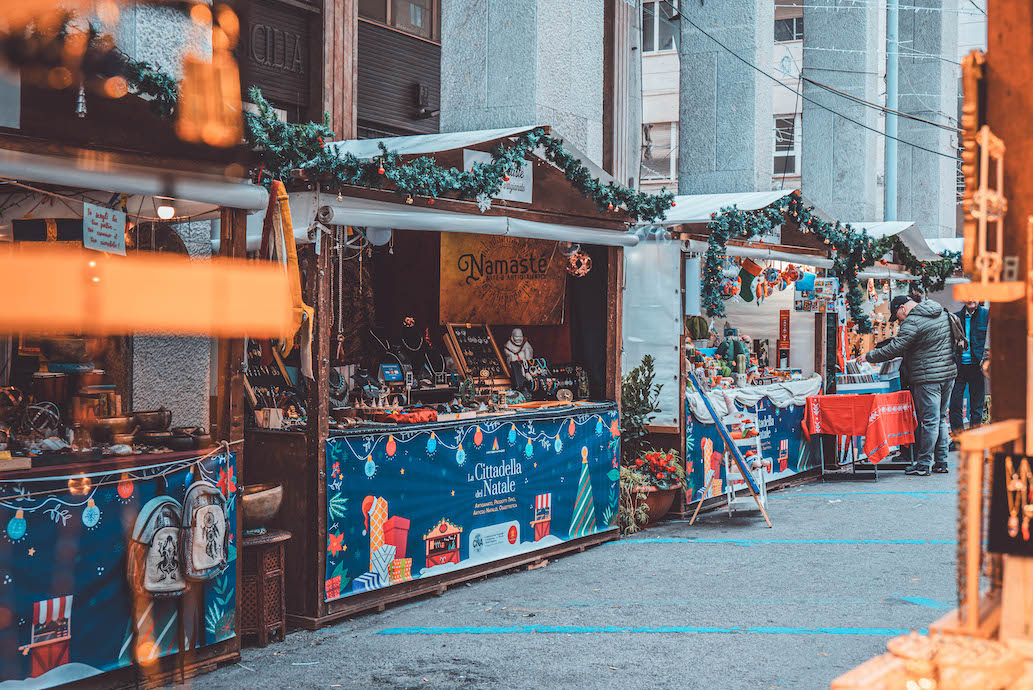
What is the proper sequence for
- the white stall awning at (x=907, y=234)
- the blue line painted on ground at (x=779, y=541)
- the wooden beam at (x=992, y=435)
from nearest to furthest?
the wooden beam at (x=992, y=435)
the blue line painted on ground at (x=779, y=541)
the white stall awning at (x=907, y=234)

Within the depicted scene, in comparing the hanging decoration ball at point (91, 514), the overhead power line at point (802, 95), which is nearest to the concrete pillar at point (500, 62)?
the overhead power line at point (802, 95)

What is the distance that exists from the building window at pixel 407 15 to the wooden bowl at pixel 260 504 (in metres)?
6.99

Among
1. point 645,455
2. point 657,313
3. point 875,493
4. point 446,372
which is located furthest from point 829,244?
point 446,372

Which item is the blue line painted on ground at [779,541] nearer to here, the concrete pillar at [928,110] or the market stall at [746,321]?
the market stall at [746,321]

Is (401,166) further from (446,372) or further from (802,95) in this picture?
(802,95)

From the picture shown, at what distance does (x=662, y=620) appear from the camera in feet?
22.1

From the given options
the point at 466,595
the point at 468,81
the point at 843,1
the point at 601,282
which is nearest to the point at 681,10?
the point at 843,1

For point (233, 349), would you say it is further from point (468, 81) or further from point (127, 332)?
point (468, 81)

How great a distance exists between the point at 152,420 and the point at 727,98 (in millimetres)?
11248

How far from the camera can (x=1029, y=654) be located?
254cm

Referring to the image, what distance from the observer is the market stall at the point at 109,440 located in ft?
16.3

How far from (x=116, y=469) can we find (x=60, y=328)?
2039 mm

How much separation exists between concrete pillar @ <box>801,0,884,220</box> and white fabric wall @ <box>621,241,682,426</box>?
30.6 ft

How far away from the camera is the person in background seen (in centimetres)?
1399
